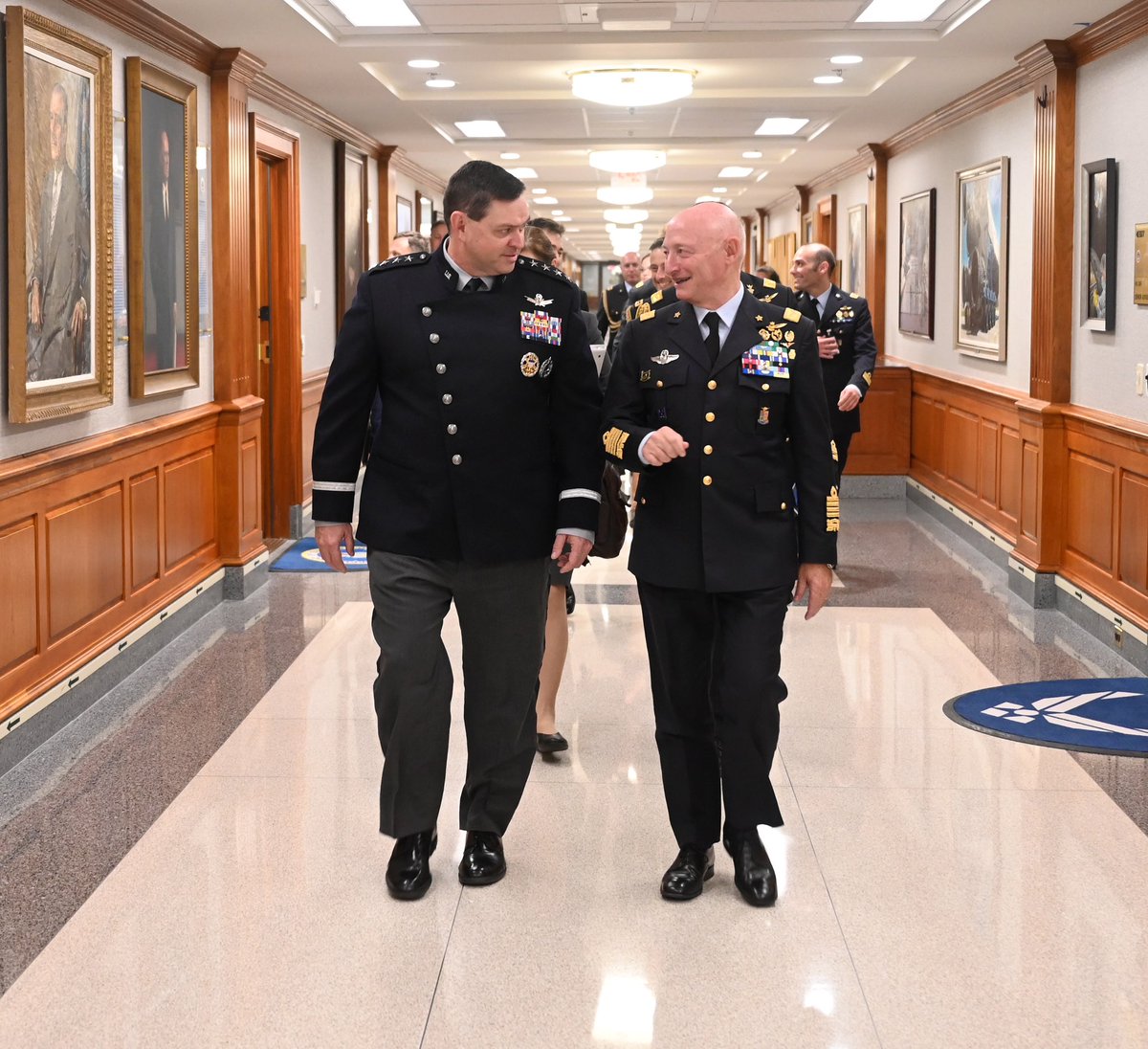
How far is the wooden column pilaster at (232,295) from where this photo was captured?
25.4 feet

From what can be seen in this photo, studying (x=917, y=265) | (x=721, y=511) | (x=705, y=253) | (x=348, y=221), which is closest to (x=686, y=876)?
(x=721, y=511)

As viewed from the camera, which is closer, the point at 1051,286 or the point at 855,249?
the point at 1051,286

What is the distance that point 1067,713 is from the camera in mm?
5555

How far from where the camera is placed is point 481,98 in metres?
10.1

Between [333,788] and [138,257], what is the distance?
2937mm

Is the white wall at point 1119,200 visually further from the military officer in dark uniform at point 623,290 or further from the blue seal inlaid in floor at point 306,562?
the blue seal inlaid in floor at point 306,562

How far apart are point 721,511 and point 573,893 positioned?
1066 millimetres

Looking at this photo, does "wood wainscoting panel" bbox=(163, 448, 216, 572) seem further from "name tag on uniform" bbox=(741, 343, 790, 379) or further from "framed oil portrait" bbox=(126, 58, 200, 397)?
"name tag on uniform" bbox=(741, 343, 790, 379)

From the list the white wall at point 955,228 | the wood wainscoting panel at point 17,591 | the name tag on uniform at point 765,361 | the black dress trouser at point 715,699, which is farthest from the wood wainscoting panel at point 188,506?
the white wall at point 955,228

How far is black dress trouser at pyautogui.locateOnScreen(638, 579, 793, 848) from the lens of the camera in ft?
11.8

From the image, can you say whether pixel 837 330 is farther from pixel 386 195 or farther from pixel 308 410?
pixel 386 195

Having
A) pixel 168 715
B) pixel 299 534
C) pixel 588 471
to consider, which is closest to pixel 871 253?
pixel 299 534

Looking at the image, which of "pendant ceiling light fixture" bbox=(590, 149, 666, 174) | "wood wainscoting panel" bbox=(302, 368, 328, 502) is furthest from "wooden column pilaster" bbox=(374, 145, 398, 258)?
"wood wainscoting panel" bbox=(302, 368, 328, 502)

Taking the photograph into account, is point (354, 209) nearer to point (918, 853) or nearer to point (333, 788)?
point (333, 788)
